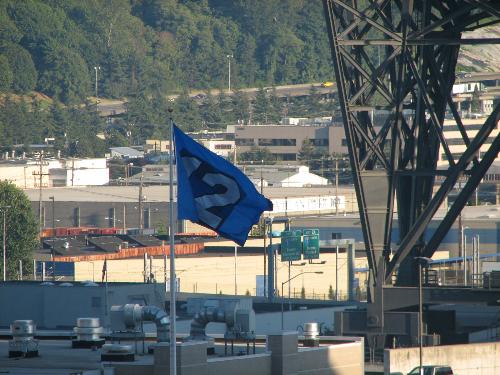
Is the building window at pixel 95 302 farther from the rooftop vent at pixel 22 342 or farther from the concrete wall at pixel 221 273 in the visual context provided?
the concrete wall at pixel 221 273

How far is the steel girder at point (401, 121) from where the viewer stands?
177 feet

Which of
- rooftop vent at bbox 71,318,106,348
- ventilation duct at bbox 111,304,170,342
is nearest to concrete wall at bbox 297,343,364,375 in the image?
ventilation duct at bbox 111,304,170,342

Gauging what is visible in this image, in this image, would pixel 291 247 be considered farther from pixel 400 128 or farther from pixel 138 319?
pixel 138 319

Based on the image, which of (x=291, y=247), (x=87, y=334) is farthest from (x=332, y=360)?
(x=291, y=247)

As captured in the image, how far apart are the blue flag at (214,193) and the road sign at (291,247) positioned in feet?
236

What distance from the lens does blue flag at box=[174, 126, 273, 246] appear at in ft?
121

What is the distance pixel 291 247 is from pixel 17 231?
114ft

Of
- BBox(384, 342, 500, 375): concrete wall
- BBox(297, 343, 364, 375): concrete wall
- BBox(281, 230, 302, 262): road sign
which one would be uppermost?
BBox(281, 230, 302, 262): road sign

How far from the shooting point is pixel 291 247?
110312 mm

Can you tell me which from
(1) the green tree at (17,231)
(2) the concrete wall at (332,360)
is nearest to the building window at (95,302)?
(2) the concrete wall at (332,360)

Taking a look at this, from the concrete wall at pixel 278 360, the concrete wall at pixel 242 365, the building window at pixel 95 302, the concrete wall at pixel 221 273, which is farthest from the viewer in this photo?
the concrete wall at pixel 221 273

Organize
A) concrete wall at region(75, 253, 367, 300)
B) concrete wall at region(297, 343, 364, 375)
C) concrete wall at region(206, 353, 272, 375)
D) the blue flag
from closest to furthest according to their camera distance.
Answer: the blue flag → concrete wall at region(206, 353, 272, 375) → concrete wall at region(297, 343, 364, 375) → concrete wall at region(75, 253, 367, 300)

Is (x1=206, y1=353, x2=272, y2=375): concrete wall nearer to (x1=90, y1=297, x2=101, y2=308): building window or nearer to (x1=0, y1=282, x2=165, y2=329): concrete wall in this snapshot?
(x1=0, y1=282, x2=165, y2=329): concrete wall

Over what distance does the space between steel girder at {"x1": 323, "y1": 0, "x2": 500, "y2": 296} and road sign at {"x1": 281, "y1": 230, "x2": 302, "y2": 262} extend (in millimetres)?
53603
